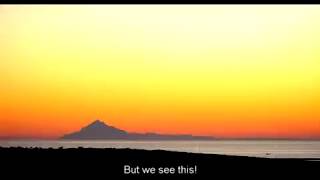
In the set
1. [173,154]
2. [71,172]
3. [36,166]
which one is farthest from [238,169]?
[36,166]

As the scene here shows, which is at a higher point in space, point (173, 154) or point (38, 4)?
point (38, 4)

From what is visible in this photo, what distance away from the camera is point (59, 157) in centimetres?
712

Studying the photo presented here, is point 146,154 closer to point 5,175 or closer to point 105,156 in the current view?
point 105,156

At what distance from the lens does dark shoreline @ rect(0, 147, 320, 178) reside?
642 centimetres

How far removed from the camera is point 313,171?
7051mm

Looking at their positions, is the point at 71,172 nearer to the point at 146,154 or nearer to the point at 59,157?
the point at 59,157

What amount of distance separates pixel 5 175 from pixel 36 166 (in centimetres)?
41

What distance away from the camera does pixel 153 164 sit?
6.35 metres

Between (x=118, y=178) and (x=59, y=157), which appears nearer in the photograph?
(x=118, y=178)

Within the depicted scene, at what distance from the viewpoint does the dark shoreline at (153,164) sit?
6419 mm
